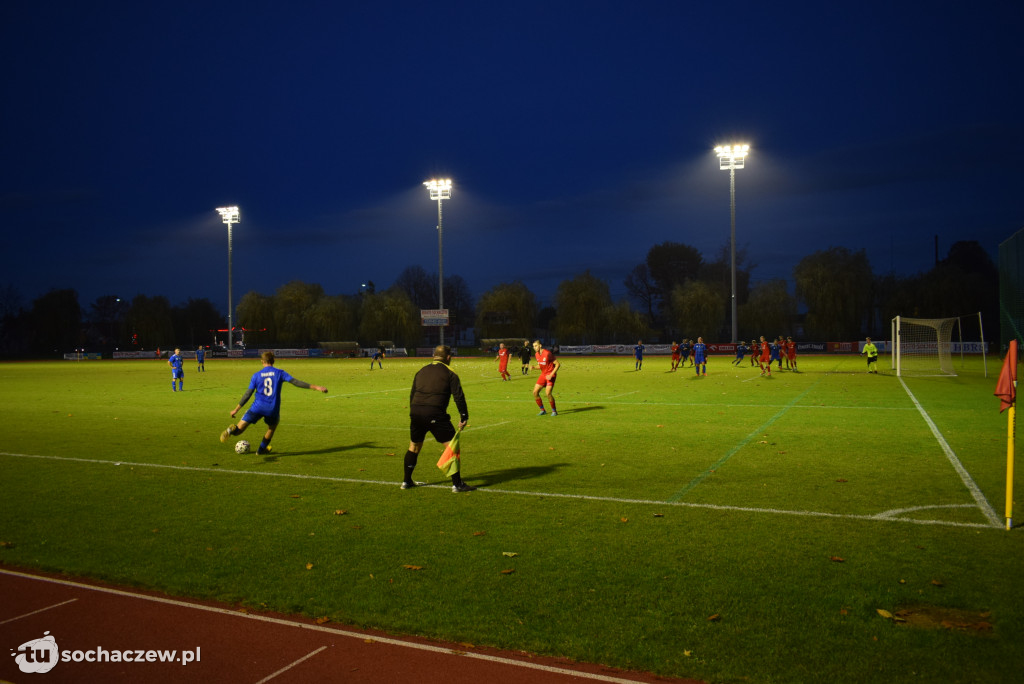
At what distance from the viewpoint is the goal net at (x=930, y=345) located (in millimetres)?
35300

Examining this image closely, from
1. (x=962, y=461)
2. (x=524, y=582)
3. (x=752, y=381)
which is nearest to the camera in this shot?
(x=524, y=582)

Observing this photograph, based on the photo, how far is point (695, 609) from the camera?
211 inches

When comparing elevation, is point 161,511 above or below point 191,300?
below

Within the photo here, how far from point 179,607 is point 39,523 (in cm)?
362

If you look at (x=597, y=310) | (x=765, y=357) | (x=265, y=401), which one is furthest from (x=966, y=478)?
(x=597, y=310)

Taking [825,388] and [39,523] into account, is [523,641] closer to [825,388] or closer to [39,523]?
[39,523]

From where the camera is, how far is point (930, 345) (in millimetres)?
48938

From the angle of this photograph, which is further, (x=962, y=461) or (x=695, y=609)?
(x=962, y=461)

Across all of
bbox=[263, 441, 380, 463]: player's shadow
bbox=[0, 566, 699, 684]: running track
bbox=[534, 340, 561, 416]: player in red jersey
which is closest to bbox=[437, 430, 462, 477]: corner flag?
bbox=[0, 566, 699, 684]: running track

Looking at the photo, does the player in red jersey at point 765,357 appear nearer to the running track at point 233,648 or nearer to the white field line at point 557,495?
the white field line at point 557,495

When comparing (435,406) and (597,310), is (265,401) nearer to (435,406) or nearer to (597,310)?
(435,406)

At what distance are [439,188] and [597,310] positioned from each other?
85.4ft

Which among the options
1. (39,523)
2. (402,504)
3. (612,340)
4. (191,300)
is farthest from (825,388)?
(191,300)

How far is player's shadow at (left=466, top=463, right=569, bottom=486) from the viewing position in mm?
10140
